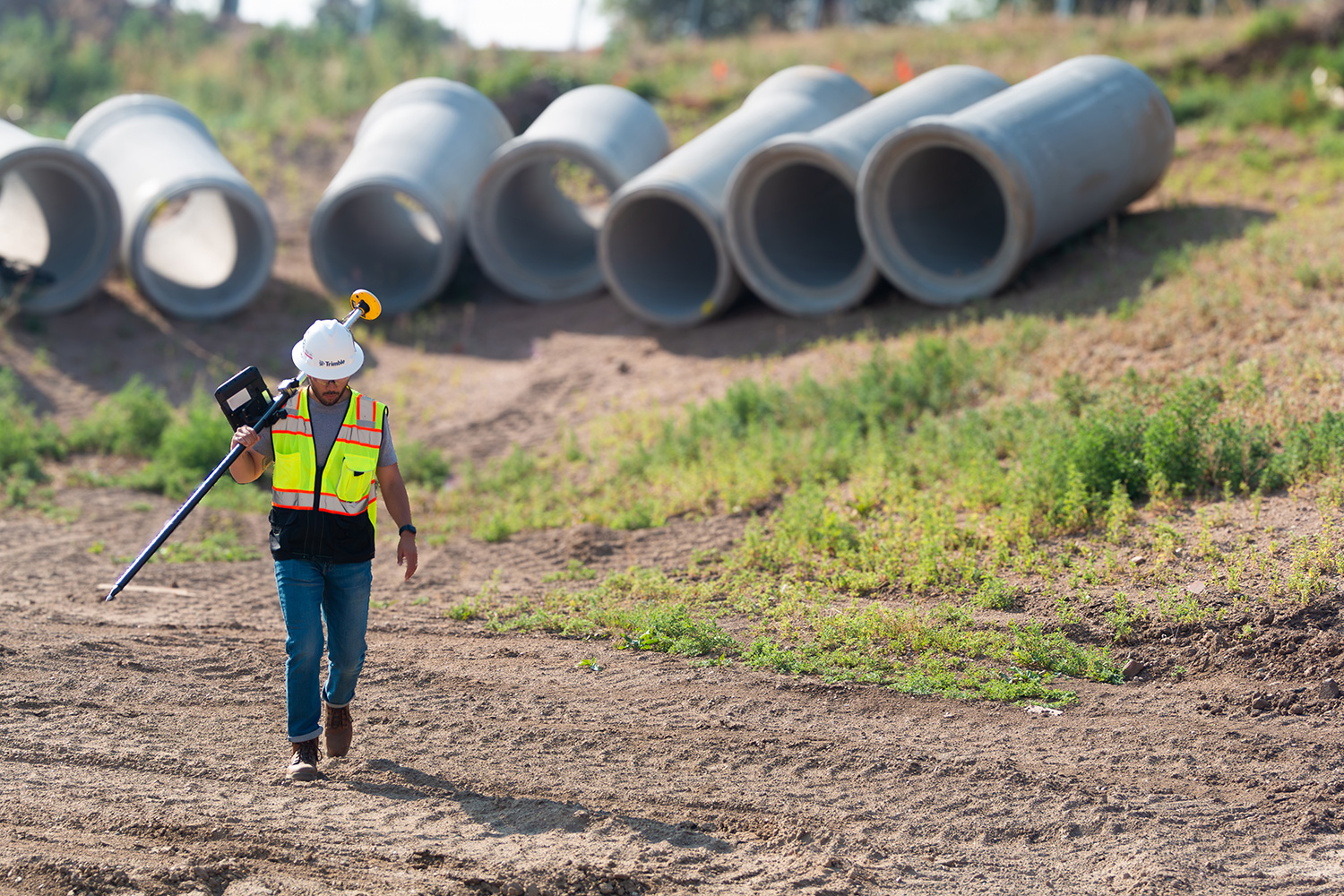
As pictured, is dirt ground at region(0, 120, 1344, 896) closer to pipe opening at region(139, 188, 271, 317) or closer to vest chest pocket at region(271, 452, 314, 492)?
vest chest pocket at region(271, 452, 314, 492)

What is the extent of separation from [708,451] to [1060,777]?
195 inches

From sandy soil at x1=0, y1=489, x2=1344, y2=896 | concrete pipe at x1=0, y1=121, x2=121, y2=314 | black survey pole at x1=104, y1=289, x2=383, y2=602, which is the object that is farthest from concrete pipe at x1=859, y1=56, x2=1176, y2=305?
concrete pipe at x1=0, y1=121, x2=121, y2=314

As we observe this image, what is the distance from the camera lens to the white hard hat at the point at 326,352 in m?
4.62

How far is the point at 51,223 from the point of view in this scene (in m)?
14.2

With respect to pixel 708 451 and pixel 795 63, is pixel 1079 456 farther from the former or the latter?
pixel 795 63

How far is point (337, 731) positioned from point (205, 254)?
1173 centimetres

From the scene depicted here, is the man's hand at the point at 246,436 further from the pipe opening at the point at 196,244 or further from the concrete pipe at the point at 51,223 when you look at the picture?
the pipe opening at the point at 196,244

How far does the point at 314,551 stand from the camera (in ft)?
15.3

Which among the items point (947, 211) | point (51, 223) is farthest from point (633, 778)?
point (51, 223)

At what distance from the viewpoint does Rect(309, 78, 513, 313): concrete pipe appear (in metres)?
13.6

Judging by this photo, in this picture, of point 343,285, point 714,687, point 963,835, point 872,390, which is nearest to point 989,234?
point 872,390

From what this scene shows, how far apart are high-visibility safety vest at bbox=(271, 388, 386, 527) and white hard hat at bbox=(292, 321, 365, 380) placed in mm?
135

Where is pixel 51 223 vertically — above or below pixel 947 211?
below

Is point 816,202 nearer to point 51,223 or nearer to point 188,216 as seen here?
point 188,216
